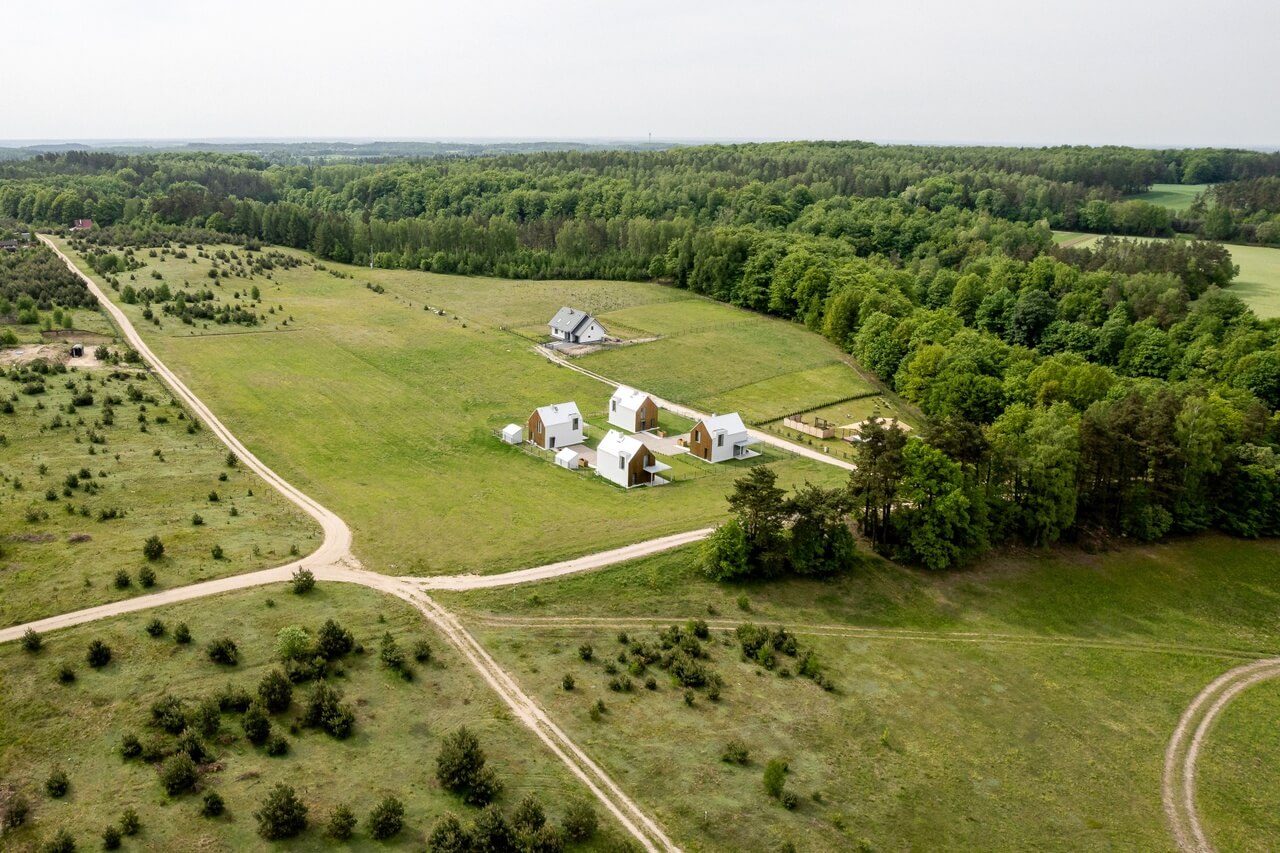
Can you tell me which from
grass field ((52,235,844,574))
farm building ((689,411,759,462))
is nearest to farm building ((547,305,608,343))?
grass field ((52,235,844,574))

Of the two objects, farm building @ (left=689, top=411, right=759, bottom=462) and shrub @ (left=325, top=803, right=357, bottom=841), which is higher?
farm building @ (left=689, top=411, right=759, bottom=462)

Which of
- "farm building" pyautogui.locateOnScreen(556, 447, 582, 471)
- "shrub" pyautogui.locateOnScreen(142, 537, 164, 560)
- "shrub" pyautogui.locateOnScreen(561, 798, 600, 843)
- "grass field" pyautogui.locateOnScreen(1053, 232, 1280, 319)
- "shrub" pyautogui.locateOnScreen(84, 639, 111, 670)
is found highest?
"grass field" pyautogui.locateOnScreen(1053, 232, 1280, 319)

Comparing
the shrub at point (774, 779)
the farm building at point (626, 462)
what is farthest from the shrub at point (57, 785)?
the farm building at point (626, 462)

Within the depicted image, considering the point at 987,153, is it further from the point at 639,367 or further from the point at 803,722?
the point at 803,722

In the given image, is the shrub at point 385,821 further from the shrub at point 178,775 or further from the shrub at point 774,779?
the shrub at point 774,779

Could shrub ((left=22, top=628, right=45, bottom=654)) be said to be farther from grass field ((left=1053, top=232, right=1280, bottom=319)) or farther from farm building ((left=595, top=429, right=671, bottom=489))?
grass field ((left=1053, top=232, right=1280, bottom=319))

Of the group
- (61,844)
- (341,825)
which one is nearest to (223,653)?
(61,844)

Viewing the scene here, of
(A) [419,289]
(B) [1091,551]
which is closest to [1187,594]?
(B) [1091,551]

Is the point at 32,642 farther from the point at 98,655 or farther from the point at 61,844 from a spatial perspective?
the point at 61,844
